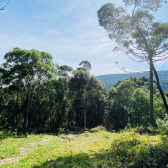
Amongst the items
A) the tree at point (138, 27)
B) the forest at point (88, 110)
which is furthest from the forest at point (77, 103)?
the tree at point (138, 27)

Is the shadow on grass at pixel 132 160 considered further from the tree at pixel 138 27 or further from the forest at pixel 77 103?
the forest at pixel 77 103

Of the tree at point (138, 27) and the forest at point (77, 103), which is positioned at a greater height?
the tree at point (138, 27)

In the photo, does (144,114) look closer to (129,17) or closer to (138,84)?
(138,84)

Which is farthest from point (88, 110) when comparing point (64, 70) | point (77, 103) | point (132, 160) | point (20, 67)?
point (132, 160)

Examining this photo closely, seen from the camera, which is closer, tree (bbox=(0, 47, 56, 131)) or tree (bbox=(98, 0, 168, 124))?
tree (bbox=(98, 0, 168, 124))

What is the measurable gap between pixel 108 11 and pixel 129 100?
1564 cm

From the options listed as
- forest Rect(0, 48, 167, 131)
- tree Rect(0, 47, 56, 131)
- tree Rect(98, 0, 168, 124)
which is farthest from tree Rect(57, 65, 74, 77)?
tree Rect(98, 0, 168, 124)

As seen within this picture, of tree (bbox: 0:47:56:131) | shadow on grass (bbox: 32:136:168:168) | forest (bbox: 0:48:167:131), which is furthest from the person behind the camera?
forest (bbox: 0:48:167:131)

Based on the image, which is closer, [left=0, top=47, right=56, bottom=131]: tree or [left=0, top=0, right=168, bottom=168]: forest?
[left=0, top=0, right=168, bottom=168]: forest

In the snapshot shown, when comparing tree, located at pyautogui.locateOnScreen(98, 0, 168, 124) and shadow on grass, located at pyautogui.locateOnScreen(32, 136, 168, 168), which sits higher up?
tree, located at pyautogui.locateOnScreen(98, 0, 168, 124)

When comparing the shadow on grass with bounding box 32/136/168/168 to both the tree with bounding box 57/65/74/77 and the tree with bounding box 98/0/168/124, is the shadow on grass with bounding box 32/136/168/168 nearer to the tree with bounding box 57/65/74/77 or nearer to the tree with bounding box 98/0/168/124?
the tree with bounding box 98/0/168/124

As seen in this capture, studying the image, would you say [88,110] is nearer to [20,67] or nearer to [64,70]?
[64,70]

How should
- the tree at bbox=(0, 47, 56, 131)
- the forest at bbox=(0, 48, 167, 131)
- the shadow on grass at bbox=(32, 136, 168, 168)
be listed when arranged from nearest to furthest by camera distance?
the shadow on grass at bbox=(32, 136, 168, 168) < the tree at bbox=(0, 47, 56, 131) < the forest at bbox=(0, 48, 167, 131)

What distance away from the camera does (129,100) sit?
2084 centimetres
